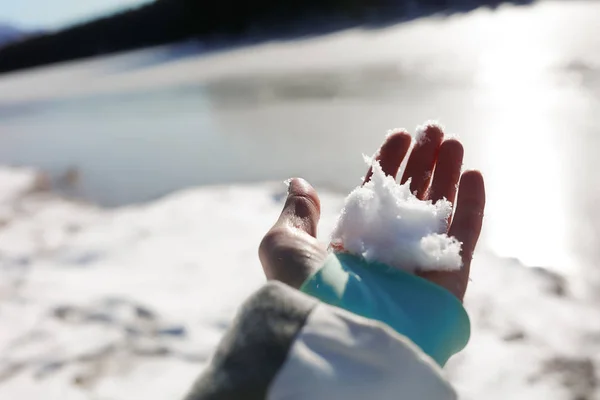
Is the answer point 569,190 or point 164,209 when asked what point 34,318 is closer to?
point 164,209

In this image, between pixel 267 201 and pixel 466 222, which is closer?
pixel 466 222

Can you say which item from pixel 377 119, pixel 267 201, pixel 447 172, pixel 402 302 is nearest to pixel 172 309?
pixel 267 201

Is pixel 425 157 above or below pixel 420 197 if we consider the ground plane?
above

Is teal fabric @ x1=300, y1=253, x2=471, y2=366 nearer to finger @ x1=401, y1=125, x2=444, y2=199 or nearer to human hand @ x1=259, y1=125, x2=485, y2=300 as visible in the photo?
human hand @ x1=259, y1=125, x2=485, y2=300

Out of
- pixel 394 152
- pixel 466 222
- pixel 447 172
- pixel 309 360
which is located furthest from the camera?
pixel 394 152

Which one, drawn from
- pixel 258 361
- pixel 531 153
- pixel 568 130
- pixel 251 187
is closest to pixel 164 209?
pixel 251 187

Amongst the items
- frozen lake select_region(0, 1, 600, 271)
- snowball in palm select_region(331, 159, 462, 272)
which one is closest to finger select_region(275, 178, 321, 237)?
snowball in palm select_region(331, 159, 462, 272)

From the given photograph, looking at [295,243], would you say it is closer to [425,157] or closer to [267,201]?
[425,157]
